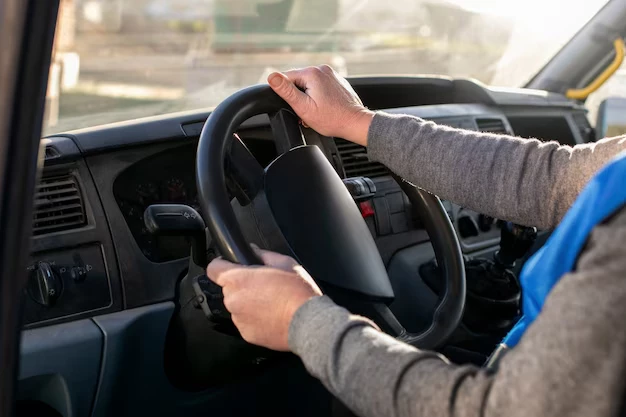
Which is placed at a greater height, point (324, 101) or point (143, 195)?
point (324, 101)

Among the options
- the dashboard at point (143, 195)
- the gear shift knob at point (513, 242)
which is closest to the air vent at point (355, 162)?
the dashboard at point (143, 195)

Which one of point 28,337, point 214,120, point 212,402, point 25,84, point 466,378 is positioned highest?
point 25,84

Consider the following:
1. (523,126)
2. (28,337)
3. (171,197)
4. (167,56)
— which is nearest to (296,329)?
(28,337)

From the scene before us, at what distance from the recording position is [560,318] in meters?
0.78

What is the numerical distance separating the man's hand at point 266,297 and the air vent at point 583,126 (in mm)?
2314

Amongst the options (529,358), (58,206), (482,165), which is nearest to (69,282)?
(58,206)

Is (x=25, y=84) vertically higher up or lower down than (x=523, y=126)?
higher up

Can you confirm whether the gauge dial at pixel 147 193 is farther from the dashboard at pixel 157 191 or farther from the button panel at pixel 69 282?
the button panel at pixel 69 282

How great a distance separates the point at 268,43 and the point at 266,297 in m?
7.35

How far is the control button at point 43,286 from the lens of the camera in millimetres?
1553

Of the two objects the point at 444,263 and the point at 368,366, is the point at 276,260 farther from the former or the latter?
the point at 444,263

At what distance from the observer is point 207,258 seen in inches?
56.3

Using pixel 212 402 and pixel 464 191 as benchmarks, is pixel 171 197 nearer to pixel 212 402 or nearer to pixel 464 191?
pixel 212 402

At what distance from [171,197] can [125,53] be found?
8167 millimetres
